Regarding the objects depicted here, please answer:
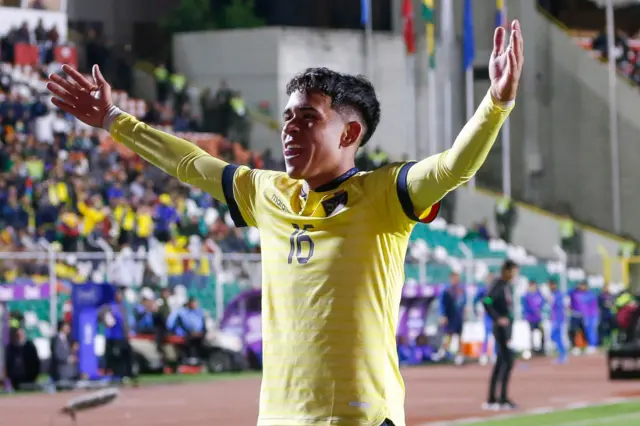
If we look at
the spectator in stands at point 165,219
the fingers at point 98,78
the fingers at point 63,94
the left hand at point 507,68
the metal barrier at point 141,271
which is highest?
the spectator in stands at point 165,219

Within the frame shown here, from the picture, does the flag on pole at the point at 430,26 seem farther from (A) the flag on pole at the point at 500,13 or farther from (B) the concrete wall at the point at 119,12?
(B) the concrete wall at the point at 119,12

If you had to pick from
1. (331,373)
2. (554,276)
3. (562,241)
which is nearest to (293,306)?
(331,373)

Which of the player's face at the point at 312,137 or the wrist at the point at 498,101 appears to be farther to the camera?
the player's face at the point at 312,137

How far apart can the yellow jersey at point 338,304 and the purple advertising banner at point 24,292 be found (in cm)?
1952

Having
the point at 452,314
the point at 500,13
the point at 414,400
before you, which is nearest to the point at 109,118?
the point at 414,400

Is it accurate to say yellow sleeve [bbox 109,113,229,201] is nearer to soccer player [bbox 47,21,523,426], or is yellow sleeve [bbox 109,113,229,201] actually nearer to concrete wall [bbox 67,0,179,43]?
soccer player [bbox 47,21,523,426]

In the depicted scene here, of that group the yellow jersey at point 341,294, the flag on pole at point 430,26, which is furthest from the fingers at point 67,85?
the flag on pole at point 430,26

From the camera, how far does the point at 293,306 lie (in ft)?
16.5

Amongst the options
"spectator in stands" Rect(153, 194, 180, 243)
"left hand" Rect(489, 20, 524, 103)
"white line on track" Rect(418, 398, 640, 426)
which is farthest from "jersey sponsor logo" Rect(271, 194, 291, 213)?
"spectator in stands" Rect(153, 194, 180, 243)

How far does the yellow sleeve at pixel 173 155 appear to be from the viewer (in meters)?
5.61

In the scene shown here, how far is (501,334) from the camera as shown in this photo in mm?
18953

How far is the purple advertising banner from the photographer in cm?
2427

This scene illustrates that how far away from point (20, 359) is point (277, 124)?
20640 mm

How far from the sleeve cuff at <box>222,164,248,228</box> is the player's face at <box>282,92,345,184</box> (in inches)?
17.3
